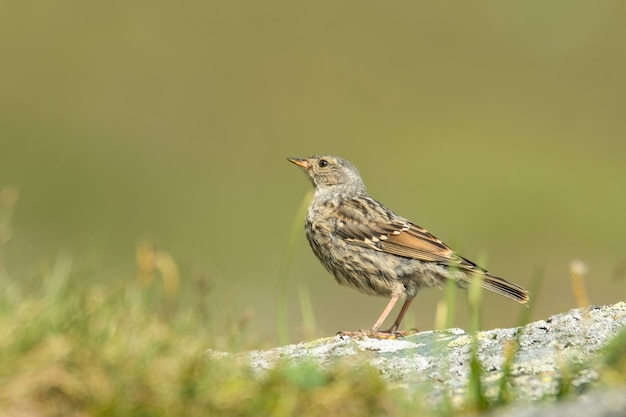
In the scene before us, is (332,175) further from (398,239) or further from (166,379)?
(166,379)

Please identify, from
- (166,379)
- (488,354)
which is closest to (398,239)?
(488,354)

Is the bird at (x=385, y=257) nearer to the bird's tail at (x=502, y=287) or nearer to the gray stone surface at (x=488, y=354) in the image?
the bird's tail at (x=502, y=287)

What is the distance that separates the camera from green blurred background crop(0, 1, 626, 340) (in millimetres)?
20984

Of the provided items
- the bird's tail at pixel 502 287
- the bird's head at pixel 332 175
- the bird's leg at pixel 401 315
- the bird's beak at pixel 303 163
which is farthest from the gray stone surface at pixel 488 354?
the bird's beak at pixel 303 163

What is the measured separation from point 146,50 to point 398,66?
26.7ft

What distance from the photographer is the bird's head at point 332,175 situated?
9.91 m

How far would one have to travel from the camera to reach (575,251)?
22.8 meters

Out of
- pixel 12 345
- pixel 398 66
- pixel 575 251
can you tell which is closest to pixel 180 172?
pixel 575 251

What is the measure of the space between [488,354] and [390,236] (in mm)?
3632

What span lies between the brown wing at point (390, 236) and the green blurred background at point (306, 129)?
17.2 ft

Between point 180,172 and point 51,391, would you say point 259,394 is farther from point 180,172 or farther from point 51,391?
point 180,172

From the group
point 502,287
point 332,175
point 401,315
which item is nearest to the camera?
point 502,287

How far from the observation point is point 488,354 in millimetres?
4863

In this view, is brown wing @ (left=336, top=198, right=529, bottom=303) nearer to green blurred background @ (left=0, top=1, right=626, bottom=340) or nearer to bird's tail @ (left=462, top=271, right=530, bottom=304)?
bird's tail @ (left=462, top=271, right=530, bottom=304)
